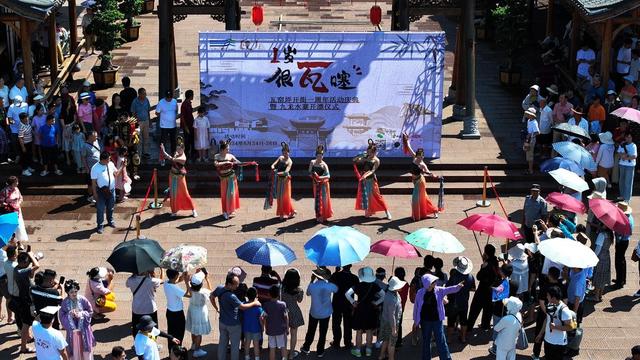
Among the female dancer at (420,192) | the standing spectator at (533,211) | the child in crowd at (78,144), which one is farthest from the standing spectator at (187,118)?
the standing spectator at (533,211)

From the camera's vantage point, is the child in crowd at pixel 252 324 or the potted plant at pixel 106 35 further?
the potted plant at pixel 106 35

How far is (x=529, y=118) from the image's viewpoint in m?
26.9

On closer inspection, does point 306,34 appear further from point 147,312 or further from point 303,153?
point 147,312

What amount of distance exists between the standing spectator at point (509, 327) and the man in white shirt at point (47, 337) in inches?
254

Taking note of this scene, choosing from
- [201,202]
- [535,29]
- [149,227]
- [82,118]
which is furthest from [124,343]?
[535,29]

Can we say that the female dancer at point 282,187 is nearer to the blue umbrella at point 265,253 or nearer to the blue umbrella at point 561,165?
the blue umbrella at point 561,165

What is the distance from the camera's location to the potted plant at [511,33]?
32.3 meters

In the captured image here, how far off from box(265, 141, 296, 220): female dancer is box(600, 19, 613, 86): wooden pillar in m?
8.78

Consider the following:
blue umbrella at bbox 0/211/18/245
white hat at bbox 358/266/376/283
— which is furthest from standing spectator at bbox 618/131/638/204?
blue umbrella at bbox 0/211/18/245

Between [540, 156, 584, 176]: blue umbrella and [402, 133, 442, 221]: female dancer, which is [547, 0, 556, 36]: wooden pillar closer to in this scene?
[402, 133, 442, 221]: female dancer

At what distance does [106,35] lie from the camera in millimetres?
31984

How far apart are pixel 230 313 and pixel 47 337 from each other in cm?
280

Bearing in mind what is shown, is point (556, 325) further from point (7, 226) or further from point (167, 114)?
point (167, 114)

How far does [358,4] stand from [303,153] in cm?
1415
